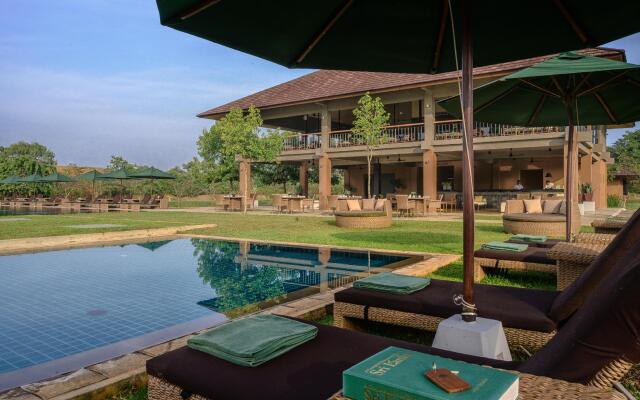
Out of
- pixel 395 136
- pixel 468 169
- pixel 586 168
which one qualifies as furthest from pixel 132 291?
pixel 586 168

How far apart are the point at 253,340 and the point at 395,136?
60.6ft

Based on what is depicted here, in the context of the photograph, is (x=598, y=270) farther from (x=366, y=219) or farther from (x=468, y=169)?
(x=366, y=219)

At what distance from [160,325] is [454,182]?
2160cm

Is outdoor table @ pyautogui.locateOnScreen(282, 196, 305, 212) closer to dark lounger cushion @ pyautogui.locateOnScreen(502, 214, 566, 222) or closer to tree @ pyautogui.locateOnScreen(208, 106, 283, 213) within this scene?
tree @ pyautogui.locateOnScreen(208, 106, 283, 213)

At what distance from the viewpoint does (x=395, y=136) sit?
19.5 m

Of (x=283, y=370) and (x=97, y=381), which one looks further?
(x=97, y=381)

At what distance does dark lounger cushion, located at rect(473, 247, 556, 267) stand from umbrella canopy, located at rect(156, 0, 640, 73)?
2244mm

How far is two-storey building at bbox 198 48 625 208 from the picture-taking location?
16594mm

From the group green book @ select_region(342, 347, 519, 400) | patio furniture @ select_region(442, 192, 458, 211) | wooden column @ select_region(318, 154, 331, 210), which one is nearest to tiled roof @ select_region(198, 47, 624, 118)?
wooden column @ select_region(318, 154, 331, 210)

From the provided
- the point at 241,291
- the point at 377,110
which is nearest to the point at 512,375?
the point at 241,291

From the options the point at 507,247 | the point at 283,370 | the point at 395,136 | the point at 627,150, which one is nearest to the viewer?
the point at 283,370

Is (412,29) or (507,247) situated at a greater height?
(412,29)

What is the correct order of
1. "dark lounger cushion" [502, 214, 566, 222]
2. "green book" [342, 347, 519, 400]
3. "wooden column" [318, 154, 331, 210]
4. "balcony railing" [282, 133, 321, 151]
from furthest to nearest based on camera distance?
1. "balcony railing" [282, 133, 321, 151]
2. "wooden column" [318, 154, 331, 210]
3. "dark lounger cushion" [502, 214, 566, 222]
4. "green book" [342, 347, 519, 400]

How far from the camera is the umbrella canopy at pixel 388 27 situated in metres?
2.42
